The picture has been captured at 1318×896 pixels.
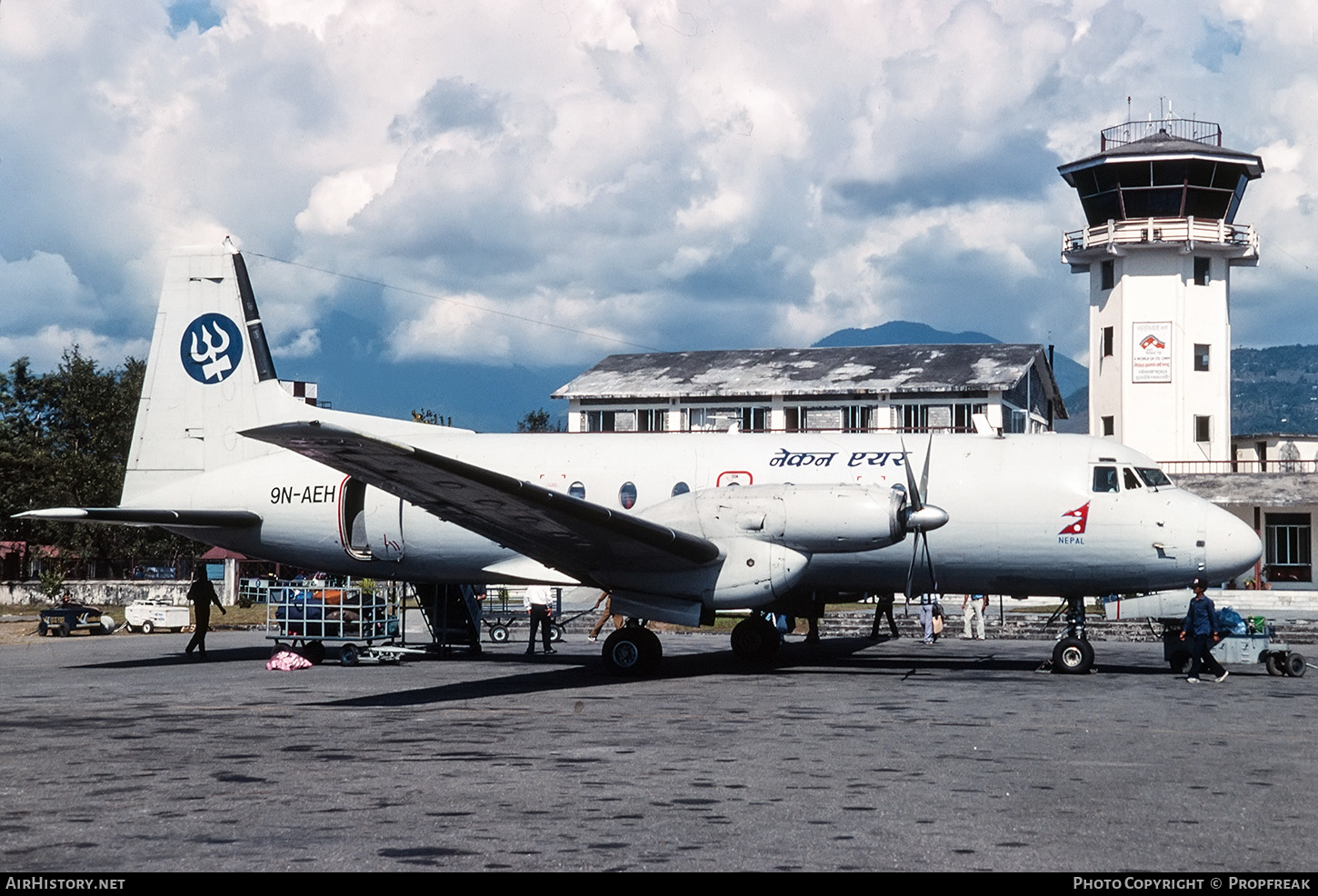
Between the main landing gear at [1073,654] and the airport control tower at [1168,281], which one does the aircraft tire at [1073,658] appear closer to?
the main landing gear at [1073,654]

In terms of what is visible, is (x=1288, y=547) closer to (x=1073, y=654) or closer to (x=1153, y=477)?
(x=1153, y=477)

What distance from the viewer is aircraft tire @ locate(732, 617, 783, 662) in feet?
77.4

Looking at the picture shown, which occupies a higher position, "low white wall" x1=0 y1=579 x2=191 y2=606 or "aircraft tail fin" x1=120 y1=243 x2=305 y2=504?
"aircraft tail fin" x1=120 y1=243 x2=305 y2=504

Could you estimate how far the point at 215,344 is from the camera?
80.6 ft

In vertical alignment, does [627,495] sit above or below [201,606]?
above

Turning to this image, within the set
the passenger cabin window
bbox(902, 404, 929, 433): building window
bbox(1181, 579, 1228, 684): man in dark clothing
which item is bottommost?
bbox(1181, 579, 1228, 684): man in dark clothing

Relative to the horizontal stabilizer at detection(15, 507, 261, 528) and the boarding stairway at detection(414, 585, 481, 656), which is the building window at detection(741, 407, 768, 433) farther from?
the horizontal stabilizer at detection(15, 507, 261, 528)

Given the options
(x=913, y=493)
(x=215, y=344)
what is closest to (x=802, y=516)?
(x=913, y=493)

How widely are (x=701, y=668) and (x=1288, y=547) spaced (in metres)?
41.6

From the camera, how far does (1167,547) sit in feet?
64.4

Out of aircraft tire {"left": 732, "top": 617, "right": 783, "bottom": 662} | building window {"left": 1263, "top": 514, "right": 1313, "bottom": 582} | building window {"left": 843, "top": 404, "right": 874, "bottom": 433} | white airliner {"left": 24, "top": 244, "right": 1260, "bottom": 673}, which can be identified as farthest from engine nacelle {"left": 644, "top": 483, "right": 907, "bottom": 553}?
building window {"left": 843, "top": 404, "right": 874, "bottom": 433}

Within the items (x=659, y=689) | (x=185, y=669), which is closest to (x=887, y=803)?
(x=659, y=689)

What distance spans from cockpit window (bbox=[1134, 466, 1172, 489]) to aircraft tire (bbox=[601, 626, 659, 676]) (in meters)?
8.30

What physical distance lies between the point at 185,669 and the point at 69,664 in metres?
3.13
